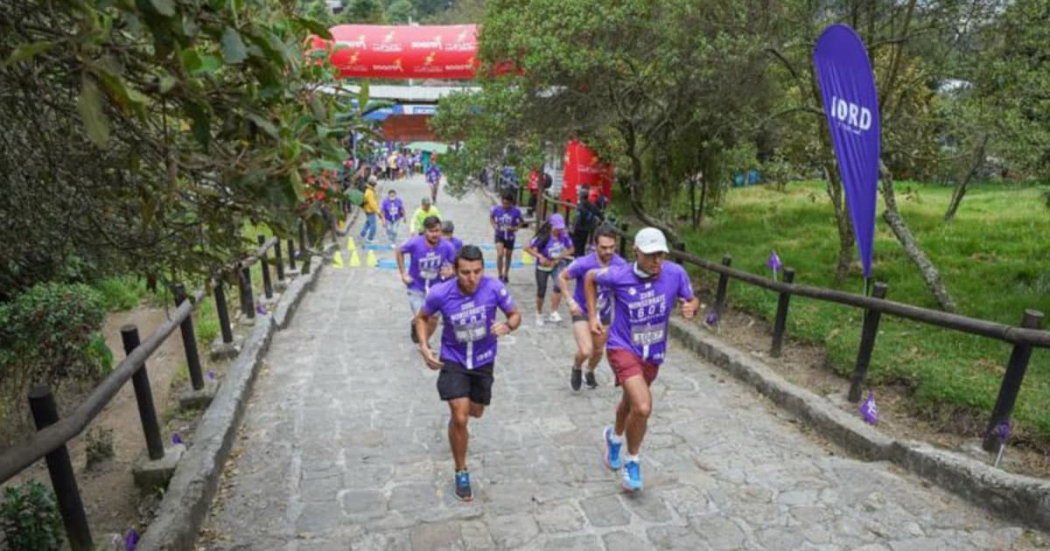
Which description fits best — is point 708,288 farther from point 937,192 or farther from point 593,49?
point 937,192

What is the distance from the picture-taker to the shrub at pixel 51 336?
20.0ft

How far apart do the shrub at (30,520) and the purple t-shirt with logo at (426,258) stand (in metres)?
4.95

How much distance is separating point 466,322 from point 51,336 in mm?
4003

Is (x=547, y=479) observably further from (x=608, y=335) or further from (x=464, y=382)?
(x=608, y=335)

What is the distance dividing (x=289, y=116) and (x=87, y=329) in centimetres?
511

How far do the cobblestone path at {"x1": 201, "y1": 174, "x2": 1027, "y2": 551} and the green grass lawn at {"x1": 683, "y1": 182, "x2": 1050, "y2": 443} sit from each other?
1090 mm

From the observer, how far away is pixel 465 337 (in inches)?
192

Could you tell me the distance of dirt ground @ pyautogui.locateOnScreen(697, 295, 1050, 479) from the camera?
4746 mm

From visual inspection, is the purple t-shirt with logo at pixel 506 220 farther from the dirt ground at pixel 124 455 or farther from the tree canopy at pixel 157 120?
the tree canopy at pixel 157 120

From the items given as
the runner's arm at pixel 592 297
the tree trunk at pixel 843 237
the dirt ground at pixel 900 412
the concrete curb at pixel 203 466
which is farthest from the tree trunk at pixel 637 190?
the concrete curb at pixel 203 466

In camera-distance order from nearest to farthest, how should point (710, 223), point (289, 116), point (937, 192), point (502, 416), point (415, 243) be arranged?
point (289, 116) → point (502, 416) → point (415, 243) → point (710, 223) → point (937, 192)

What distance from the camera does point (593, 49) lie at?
9664mm

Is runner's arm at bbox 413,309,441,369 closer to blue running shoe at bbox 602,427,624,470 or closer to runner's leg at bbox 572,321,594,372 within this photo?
blue running shoe at bbox 602,427,624,470

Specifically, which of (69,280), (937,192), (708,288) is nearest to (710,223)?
(708,288)
